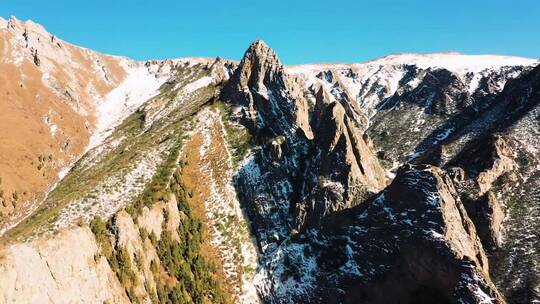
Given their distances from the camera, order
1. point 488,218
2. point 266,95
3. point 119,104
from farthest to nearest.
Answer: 1. point 119,104
2. point 266,95
3. point 488,218

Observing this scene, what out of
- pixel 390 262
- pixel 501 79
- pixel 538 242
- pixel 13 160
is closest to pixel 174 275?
pixel 390 262

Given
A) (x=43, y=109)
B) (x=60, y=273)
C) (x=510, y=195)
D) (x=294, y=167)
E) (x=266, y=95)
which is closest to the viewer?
(x=60, y=273)

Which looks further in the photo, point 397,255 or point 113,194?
point 113,194

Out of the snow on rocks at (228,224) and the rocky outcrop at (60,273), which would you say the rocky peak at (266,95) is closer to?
the snow on rocks at (228,224)

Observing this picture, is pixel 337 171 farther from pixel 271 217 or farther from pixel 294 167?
pixel 271 217

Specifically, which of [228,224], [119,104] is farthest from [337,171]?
[119,104]

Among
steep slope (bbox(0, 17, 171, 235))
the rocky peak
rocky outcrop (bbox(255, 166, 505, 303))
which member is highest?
steep slope (bbox(0, 17, 171, 235))

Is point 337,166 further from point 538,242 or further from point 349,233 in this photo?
point 538,242

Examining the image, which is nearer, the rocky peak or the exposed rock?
the exposed rock

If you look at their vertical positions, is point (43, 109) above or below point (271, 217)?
above

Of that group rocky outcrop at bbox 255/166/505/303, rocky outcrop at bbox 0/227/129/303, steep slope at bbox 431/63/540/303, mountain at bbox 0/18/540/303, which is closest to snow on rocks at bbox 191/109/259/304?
mountain at bbox 0/18/540/303

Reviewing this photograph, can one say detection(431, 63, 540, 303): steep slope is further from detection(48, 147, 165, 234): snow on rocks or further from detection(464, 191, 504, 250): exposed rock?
detection(48, 147, 165, 234): snow on rocks
